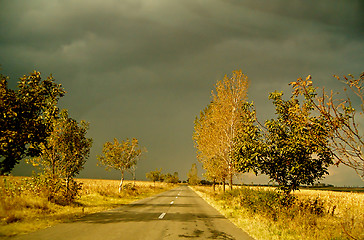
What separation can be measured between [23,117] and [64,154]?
755 cm

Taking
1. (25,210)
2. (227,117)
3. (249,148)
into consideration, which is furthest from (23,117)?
(227,117)

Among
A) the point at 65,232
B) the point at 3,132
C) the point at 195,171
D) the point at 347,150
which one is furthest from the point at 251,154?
the point at 195,171

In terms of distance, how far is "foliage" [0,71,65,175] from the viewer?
9.81 metres

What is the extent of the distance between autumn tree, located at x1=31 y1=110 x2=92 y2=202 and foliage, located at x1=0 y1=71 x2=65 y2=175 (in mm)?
4905

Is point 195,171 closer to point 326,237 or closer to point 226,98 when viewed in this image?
point 226,98

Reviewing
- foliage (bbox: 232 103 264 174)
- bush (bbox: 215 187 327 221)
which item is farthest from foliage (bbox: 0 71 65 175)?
bush (bbox: 215 187 327 221)

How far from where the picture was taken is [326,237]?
762 cm

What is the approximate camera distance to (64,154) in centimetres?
1741

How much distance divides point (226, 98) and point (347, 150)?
62.4 ft

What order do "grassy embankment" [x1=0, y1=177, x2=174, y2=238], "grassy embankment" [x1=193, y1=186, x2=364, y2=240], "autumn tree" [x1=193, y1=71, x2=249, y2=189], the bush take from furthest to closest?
"autumn tree" [x1=193, y1=71, x2=249, y2=189]
the bush
"grassy embankment" [x1=0, y1=177, x2=174, y2=238]
"grassy embankment" [x1=193, y1=186, x2=364, y2=240]

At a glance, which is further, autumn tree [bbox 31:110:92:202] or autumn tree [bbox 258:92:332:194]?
autumn tree [bbox 31:110:92:202]

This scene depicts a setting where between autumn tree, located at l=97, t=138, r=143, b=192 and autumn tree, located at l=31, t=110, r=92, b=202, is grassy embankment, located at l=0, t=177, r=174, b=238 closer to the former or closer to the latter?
autumn tree, located at l=31, t=110, r=92, b=202

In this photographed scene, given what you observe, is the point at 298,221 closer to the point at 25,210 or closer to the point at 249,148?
the point at 249,148

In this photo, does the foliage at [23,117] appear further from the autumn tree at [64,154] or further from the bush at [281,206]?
the bush at [281,206]
